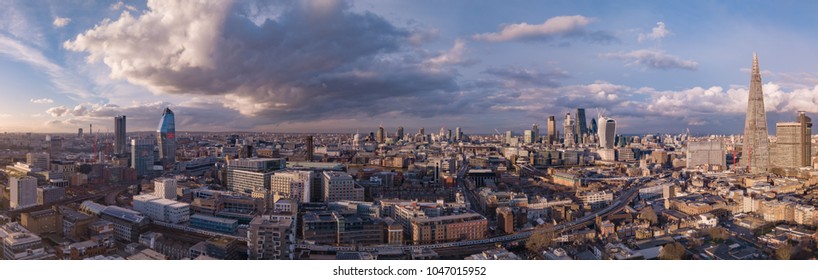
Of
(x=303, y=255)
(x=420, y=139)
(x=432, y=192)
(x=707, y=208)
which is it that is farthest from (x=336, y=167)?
(x=707, y=208)

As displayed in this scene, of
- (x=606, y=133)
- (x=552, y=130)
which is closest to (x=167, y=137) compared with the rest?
(x=552, y=130)

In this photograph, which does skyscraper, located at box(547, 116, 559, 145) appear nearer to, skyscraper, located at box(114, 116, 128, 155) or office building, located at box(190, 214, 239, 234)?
office building, located at box(190, 214, 239, 234)

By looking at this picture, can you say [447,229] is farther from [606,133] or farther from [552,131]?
[606,133]

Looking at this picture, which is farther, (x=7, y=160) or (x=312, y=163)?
(x=312, y=163)

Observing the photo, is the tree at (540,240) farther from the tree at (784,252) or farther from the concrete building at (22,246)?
the concrete building at (22,246)

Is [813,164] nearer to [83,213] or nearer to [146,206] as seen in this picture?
[146,206]
